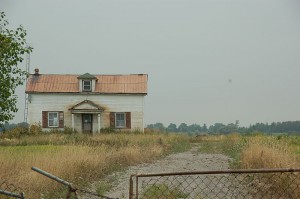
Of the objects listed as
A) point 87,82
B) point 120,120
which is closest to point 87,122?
point 120,120

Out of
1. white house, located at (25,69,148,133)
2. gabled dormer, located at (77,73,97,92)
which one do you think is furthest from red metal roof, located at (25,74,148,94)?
gabled dormer, located at (77,73,97,92)

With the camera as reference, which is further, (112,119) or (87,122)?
(87,122)

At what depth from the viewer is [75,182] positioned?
1045cm

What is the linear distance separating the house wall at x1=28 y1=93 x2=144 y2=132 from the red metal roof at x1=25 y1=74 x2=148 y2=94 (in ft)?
1.59

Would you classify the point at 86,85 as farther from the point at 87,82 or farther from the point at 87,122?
the point at 87,122

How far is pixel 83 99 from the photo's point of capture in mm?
35812

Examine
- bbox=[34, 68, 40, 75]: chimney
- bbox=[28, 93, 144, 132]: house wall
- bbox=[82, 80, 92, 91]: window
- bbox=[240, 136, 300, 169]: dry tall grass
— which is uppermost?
bbox=[34, 68, 40, 75]: chimney

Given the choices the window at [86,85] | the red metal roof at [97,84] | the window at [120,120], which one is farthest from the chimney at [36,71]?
the window at [120,120]

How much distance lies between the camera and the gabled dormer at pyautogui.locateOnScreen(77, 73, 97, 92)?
118ft

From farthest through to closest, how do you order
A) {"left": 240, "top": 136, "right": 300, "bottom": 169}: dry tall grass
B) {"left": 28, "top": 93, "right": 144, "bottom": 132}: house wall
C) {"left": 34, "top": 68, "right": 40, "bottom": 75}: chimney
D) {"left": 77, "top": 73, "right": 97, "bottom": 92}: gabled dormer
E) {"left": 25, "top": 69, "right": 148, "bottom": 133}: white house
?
{"left": 34, "top": 68, "right": 40, "bottom": 75}: chimney → {"left": 77, "top": 73, "right": 97, "bottom": 92}: gabled dormer → {"left": 28, "top": 93, "right": 144, "bottom": 132}: house wall → {"left": 25, "top": 69, "right": 148, "bottom": 133}: white house → {"left": 240, "top": 136, "right": 300, "bottom": 169}: dry tall grass

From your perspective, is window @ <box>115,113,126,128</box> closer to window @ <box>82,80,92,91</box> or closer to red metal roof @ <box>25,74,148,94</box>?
red metal roof @ <box>25,74,148,94</box>

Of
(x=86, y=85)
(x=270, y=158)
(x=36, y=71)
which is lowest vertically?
(x=270, y=158)

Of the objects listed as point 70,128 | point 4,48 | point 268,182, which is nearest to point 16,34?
point 4,48

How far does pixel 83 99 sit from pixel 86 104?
1106 millimetres
